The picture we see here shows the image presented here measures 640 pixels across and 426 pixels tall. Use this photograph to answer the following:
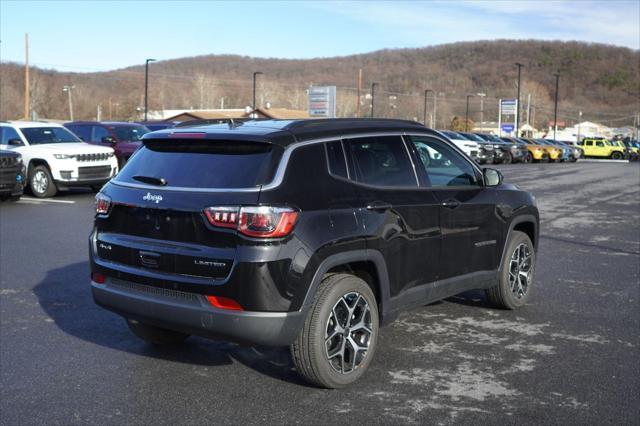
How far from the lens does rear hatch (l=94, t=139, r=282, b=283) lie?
462 centimetres

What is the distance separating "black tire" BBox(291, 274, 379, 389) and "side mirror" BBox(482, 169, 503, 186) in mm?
1954

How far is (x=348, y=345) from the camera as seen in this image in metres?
5.07

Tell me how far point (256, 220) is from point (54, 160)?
14411 mm

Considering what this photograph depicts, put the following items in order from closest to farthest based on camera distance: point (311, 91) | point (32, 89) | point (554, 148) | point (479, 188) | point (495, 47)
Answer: point (479, 188) → point (554, 148) → point (311, 91) → point (32, 89) → point (495, 47)

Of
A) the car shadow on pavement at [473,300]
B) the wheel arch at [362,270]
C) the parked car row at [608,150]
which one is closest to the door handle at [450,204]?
the wheel arch at [362,270]

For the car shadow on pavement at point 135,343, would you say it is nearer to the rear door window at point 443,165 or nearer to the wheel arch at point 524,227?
the rear door window at point 443,165

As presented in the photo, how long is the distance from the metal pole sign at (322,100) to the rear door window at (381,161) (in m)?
75.8

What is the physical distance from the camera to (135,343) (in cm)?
602

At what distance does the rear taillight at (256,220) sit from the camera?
4.50 meters

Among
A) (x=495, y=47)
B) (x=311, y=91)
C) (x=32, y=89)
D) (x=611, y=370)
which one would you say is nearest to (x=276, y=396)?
(x=611, y=370)

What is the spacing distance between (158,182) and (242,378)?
147 cm

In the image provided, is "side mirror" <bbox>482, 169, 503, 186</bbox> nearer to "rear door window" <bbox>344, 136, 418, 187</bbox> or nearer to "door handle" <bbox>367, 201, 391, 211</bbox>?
"rear door window" <bbox>344, 136, 418, 187</bbox>

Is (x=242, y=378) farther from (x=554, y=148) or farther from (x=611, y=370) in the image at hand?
(x=554, y=148)

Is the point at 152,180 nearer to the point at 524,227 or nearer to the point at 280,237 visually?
the point at 280,237
